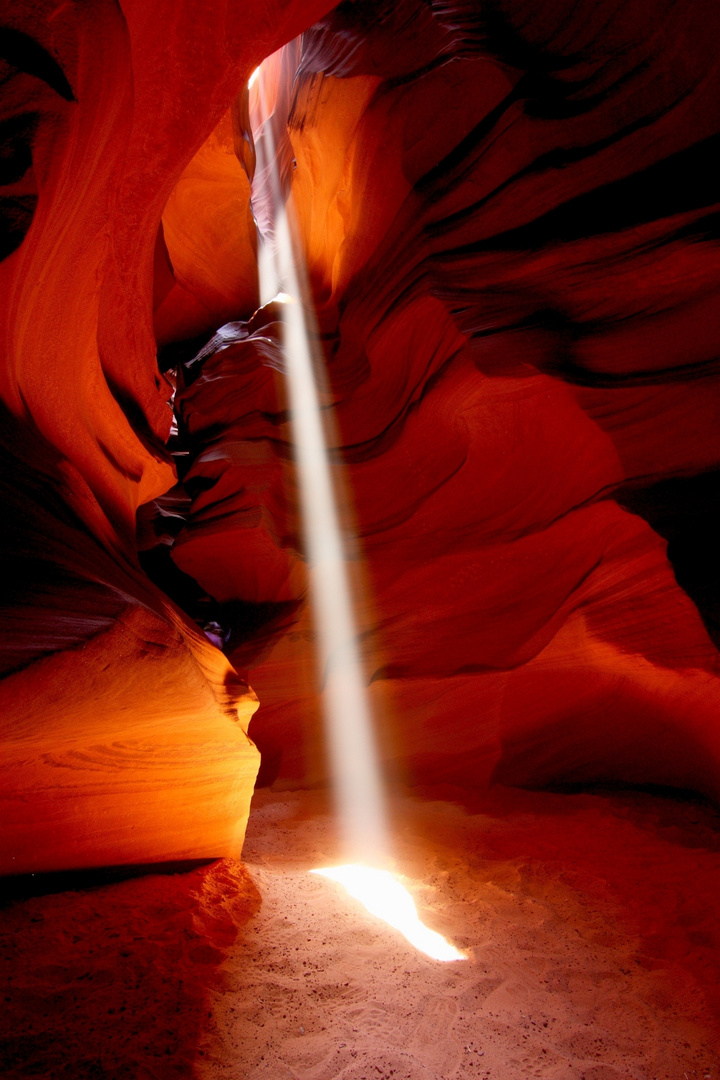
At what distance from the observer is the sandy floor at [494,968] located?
262 cm

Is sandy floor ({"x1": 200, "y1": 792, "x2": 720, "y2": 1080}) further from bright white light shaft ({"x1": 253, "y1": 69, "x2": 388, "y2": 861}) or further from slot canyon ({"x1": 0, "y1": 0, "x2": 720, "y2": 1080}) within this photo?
bright white light shaft ({"x1": 253, "y1": 69, "x2": 388, "y2": 861})

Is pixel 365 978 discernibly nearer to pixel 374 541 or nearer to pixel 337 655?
pixel 337 655

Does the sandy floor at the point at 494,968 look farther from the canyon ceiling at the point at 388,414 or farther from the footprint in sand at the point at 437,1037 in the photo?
the canyon ceiling at the point at 388,414

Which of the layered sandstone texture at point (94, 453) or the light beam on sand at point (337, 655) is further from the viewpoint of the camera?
the light beam on sand at point (337, 655)

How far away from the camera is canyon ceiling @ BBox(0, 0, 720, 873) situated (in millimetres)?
2920

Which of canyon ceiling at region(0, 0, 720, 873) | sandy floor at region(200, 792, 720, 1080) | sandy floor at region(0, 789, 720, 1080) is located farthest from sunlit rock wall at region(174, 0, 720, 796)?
sandy floor at region(0, 789, 720, 1080)

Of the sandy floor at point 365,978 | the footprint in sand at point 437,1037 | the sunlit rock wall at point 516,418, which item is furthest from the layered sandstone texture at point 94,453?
the sunlit rock wall at point 516,418

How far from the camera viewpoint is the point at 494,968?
321 centimetres

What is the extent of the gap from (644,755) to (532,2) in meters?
7.76

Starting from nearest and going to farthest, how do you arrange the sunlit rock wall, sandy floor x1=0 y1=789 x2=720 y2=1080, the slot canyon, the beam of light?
sandy floor x1=0 y1=789 x2=720 y2=1080
the slot canyon
the beam of light
the sunlit rock wall

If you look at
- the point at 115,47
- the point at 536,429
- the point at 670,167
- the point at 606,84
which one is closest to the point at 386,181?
the point at 606,84

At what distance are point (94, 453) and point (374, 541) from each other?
3233 mm

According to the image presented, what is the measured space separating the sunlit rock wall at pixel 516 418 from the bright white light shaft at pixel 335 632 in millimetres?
173

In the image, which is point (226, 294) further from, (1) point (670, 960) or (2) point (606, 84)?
(1) point (670, 960)
